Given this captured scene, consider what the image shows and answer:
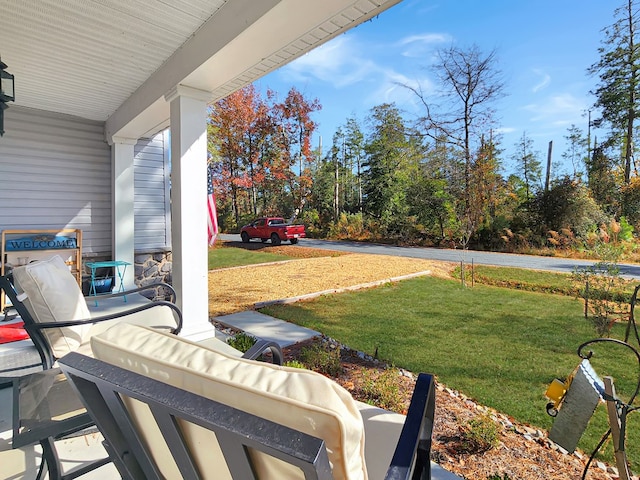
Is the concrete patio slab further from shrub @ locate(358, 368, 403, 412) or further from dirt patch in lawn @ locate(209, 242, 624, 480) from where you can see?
shrub @ locate(358, 368, 403, 412)

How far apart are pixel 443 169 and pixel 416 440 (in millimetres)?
8487

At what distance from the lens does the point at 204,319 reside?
2.70 metres

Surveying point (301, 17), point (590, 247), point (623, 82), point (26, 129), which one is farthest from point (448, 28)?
point (26, 129)

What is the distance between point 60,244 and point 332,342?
3.32 m

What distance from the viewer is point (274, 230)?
11.3m

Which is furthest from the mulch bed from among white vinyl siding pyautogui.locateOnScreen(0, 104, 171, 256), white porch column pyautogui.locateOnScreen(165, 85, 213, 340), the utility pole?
the utility pole

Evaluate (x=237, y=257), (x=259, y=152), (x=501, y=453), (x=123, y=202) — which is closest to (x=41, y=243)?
(x=123, y=202)

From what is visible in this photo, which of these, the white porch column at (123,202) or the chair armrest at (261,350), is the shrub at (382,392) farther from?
the white porch column at (123,202)

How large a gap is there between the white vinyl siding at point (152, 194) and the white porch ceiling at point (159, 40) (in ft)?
4.34

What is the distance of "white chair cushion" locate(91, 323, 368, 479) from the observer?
47 centimetres

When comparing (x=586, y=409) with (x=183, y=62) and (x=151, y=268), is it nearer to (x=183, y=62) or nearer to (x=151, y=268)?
(x=183, y=62)

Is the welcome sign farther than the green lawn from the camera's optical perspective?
No

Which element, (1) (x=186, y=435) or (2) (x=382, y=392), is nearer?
(1) (x=186, y=435)

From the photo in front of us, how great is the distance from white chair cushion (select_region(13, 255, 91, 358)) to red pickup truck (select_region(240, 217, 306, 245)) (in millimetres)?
9511
